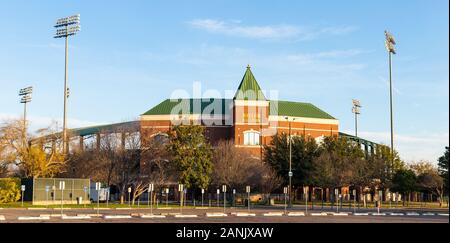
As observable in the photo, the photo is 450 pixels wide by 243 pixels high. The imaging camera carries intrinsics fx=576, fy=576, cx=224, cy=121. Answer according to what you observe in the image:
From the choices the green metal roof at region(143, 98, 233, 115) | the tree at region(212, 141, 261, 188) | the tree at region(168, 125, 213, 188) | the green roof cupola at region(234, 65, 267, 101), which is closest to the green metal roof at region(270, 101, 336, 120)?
the green roof cupola at region(234, 65, 267, 101)

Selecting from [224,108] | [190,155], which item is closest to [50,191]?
[190,155]

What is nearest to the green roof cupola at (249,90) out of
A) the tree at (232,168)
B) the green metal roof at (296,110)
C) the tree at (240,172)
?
the green metal roof at (296,110)

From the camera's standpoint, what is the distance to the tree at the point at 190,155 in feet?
226

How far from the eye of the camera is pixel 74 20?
262ft

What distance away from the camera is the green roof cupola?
336 feet

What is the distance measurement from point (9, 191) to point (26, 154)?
9.27m

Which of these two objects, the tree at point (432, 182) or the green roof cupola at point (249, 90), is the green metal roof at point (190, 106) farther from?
the tree at point (432, 182)

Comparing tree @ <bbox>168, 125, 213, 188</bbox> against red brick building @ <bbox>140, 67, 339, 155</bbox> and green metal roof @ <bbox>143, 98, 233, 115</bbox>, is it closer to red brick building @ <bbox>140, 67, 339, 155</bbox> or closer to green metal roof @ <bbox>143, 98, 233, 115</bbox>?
red brick building @ <bbox>140, 67, 339, 155</bbox>

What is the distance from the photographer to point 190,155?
6994cm

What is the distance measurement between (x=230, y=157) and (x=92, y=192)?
63.4 feet

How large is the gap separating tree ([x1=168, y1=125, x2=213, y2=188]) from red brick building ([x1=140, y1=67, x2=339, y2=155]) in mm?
24243
